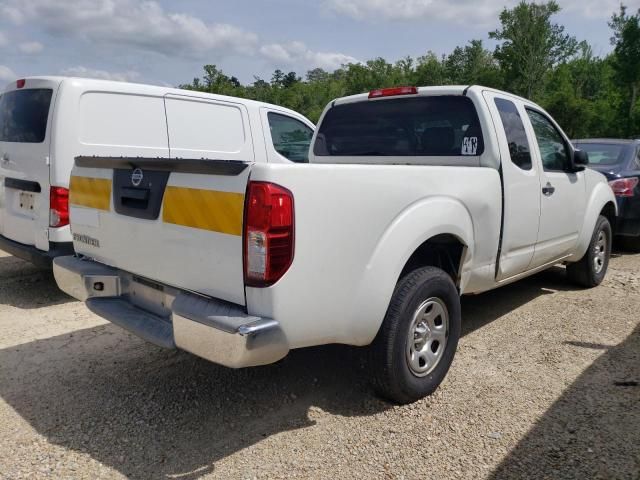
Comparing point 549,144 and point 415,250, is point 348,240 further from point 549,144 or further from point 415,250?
point 549,144

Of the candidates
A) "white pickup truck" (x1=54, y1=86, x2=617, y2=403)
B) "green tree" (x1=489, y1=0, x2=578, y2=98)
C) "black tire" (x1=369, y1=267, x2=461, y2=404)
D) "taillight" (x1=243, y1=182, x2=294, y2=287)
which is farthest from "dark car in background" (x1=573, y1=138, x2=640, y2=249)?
"green tree" (x1=489, y1=0, x2=578, y2=98)

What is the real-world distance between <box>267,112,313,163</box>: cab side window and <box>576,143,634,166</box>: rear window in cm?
407

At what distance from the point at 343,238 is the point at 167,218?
91 cm

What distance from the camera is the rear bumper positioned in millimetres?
4891

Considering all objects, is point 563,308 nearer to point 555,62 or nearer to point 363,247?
point 363,247

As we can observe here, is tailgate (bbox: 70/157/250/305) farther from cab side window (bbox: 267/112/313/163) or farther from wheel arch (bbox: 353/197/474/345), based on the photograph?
cab side window (bbox: 267/112/313/163)

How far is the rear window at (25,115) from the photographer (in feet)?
16.2

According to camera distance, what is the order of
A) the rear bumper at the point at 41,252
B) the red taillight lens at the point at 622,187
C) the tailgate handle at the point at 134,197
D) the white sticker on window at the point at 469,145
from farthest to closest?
the red taillight lens at the point at 622,187, the rear bumper at the point at 41,252, the white sticker on window at the point at 469,145, the tailgate handle at the point at 134,197

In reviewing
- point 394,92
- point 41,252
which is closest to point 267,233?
point 394,92

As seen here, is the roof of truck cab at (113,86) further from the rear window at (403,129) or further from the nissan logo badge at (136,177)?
the nissan logo badge at (136,177)

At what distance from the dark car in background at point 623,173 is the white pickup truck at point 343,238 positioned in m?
3.08

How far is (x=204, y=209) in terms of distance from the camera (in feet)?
8.11

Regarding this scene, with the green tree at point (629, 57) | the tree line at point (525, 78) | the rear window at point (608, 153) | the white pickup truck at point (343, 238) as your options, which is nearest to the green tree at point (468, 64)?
the tree line at point (525, 78)

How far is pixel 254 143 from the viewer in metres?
6.46
